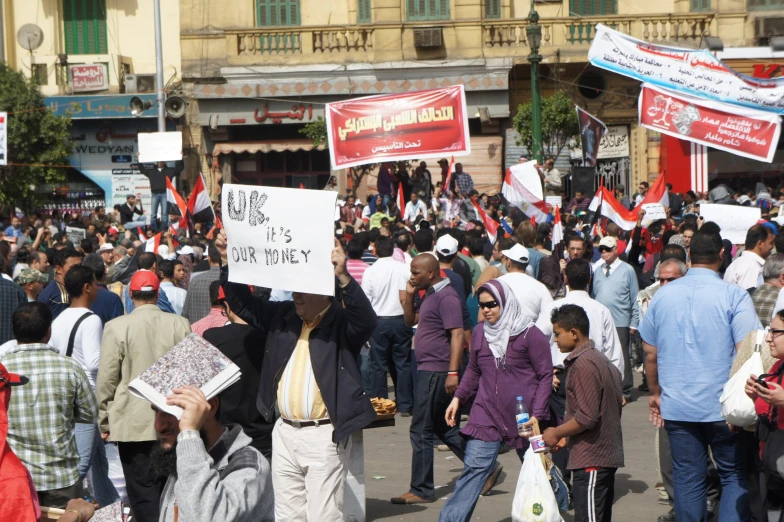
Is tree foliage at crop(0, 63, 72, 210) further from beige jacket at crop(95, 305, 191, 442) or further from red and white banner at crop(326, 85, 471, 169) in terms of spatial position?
beige jacket at crop(95, 305, 191, 442)

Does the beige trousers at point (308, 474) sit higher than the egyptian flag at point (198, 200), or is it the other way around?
the egyptian flag at point (198, 200)

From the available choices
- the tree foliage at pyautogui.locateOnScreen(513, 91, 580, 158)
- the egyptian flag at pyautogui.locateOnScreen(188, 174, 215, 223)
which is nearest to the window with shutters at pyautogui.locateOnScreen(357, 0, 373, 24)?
the tree foliage at pyautogui.locateOnScreen(513, 91, 580, 158)

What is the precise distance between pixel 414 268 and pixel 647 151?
19754 millimetres

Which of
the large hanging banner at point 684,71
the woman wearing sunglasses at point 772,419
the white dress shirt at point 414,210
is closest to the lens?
the woman wearing sunglasses at point 772,419

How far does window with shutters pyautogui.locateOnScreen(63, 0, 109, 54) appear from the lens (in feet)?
97.5

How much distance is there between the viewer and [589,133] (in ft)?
60.4

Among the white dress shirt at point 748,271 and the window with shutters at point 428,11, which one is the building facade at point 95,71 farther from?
the white dress shirt at point 748,271

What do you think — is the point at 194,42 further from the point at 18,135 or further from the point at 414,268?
the point at 414,268

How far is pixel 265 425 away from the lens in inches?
249

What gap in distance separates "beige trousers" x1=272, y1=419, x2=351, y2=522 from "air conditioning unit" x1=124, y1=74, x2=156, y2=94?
23678 millimetres

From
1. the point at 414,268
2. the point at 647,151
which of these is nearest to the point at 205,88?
the point at 647,151

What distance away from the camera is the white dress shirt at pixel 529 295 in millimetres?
8047

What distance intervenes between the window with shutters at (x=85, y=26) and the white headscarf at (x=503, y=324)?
25172 millimetres

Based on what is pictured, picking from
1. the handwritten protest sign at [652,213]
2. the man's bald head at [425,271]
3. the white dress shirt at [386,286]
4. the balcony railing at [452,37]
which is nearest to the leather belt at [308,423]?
the man's bald head at [425,271]
